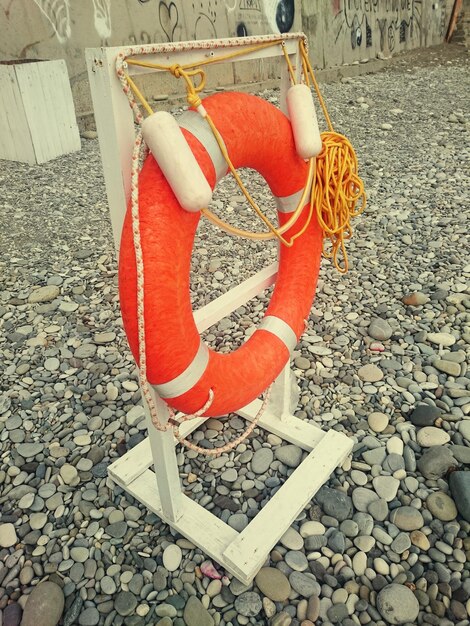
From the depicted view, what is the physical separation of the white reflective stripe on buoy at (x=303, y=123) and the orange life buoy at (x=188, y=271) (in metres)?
0.03

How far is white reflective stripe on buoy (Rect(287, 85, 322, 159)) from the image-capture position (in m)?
Result: 1.34

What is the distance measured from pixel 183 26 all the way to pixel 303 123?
567cm

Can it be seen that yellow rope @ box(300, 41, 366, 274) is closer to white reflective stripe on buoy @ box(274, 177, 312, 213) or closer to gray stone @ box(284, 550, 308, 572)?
white reflective stripe on buoy @ box(274, 177, 312, 213)

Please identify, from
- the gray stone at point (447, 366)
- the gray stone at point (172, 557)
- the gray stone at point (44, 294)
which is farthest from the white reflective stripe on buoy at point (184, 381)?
the gray stone at point (44, 294)

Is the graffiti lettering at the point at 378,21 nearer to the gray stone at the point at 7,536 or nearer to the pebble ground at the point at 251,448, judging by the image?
the pebble ground at the point at 251,448

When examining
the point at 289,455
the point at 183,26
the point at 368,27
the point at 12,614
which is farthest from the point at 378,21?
the point at 12,614

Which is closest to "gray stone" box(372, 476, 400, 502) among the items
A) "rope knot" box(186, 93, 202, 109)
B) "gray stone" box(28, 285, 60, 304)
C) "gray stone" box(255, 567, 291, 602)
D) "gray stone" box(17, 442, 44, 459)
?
"gray stone" box(255, 567, 291, 602)

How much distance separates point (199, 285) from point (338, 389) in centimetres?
111

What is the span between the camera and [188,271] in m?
1.16

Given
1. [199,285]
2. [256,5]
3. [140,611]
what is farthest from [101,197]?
[256,5]

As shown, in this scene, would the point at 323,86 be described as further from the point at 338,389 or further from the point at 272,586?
the point at 272,586

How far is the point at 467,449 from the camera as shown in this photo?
1.76m

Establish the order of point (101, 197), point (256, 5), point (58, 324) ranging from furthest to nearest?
1. point (256, 5)
2. point (101, 197)
3. point (58, 324)

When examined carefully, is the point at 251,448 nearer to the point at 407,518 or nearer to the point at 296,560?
the point at 296,560
